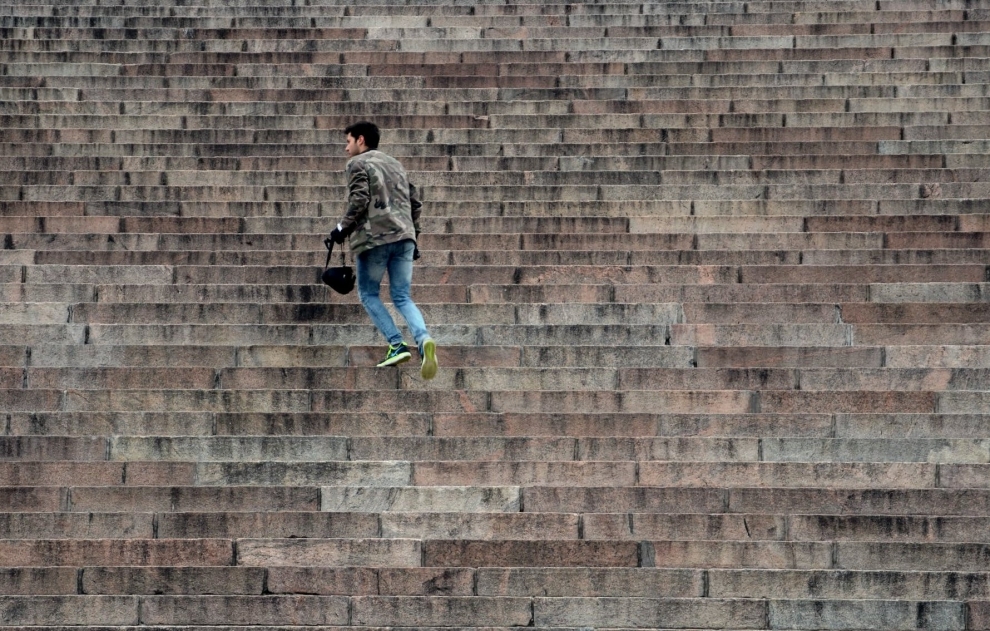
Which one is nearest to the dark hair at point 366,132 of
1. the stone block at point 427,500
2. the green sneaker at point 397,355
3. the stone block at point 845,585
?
the green sneaker at point 397,355

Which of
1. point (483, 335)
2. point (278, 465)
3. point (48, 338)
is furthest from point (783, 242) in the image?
point (48, 338)

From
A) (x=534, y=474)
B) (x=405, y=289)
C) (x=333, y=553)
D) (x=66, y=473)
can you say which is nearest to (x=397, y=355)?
(x=405, y=289)

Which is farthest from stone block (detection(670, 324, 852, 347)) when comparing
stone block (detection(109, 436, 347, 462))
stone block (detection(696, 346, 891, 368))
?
stone block (detection(109, 436, 347, 462))

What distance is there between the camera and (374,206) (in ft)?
29.0

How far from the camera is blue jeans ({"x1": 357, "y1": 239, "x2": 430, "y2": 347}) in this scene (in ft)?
29.2

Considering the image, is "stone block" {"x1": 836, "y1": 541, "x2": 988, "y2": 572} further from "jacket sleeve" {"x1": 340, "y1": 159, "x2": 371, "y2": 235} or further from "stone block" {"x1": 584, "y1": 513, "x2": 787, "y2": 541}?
"jacket sleeve" {"x1": 340, "y1": 159, "x2": 371, "y2": 235}

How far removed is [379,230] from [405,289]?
1.16ft

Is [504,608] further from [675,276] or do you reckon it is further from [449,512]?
[675,276]

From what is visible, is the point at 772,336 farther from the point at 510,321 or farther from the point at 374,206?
the point at 374,206

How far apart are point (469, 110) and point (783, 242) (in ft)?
10.2

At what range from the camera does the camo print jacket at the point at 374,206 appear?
8.83 m

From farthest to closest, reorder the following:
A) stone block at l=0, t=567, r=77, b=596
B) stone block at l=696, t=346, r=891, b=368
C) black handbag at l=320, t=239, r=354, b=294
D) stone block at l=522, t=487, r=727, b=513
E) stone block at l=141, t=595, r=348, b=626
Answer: stone block at l=696, t=346, r=891, b=368 < black handbag at l=320, t=239, r=354, b=294 < stone block at l=522, t=487, r=727, b=513 < stone block at l=0, t=567, r=77, b=596 < stone block at l=141, t=595, r=348, b=626

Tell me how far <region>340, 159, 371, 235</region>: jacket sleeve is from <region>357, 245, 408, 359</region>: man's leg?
0.17m

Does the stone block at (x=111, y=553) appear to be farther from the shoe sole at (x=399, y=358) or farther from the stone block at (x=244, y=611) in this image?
the shoe sole at (x=399, y=358)
